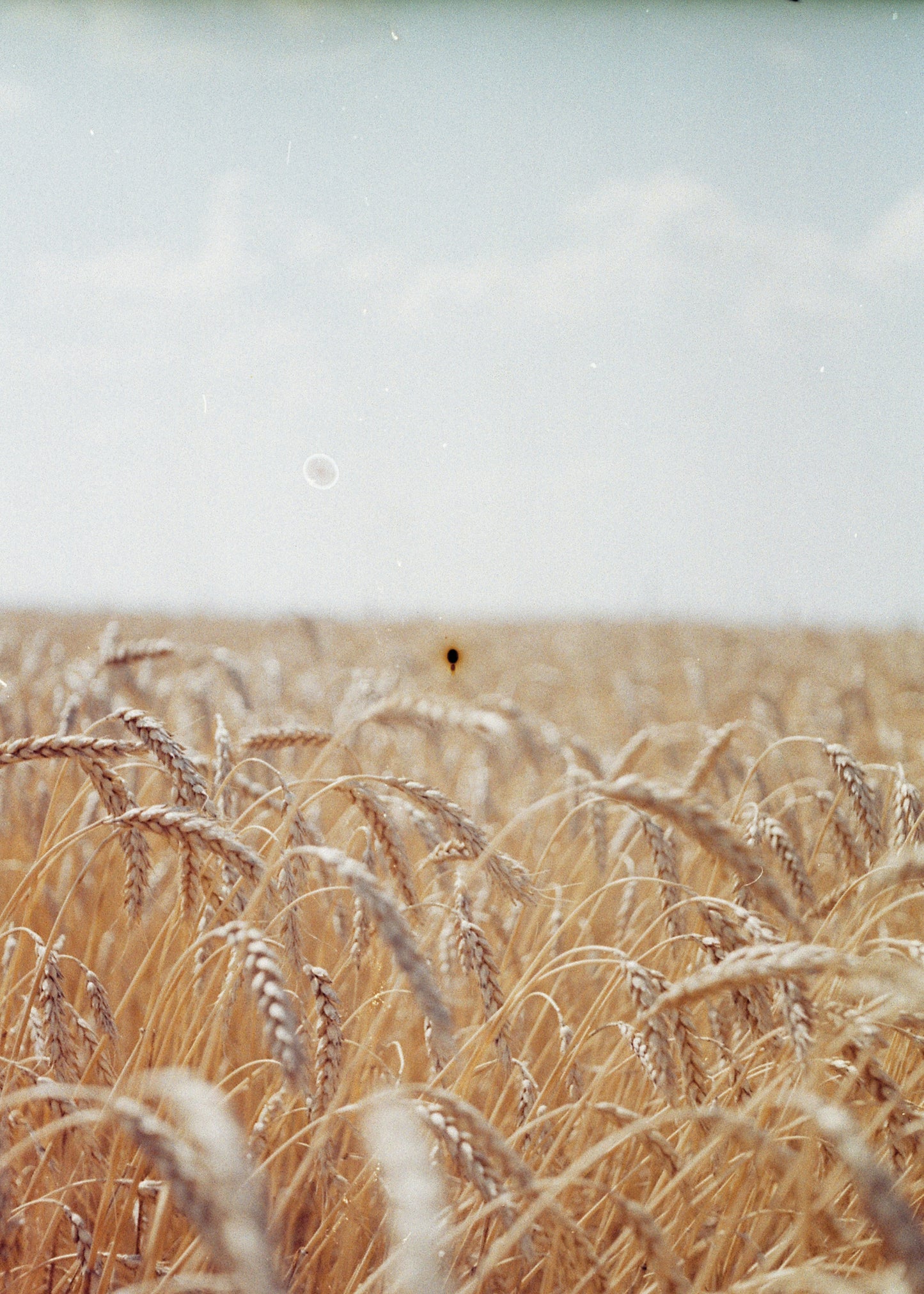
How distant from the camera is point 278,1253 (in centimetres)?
141

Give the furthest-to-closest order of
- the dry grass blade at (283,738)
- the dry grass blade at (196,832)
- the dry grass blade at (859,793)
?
1. the dry grass blade at (283,738)
2. the dry grass blade at (859,793)
3. the dry grass blade at (196,832)

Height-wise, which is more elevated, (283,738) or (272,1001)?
(283,738)

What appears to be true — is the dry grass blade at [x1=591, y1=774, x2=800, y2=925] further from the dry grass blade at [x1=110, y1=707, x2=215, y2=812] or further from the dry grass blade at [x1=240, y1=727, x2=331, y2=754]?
the dry grass blade at [x1=240, y1=727, x2=331, y2=754]

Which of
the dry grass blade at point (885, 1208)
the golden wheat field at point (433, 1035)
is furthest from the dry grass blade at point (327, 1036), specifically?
the dry grass blade at point (885, 1208)

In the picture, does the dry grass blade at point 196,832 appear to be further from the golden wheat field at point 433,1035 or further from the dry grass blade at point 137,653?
the dry grass blade at point 137,653

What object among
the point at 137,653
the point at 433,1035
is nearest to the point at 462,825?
the point at 433,1035

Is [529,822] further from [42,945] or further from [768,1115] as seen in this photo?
[42,945]

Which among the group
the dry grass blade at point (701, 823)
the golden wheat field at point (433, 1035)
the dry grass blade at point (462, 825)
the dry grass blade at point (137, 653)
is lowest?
the golden wheat field at point (433, 1035)

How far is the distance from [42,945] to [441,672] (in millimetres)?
4927

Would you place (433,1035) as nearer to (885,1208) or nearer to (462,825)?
(462,825)

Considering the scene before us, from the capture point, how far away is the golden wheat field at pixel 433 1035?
2.91 ft

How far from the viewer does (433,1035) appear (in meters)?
1.14

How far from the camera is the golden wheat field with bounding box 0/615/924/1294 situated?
0.89 m

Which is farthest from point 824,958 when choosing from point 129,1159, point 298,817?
point 129,1159
